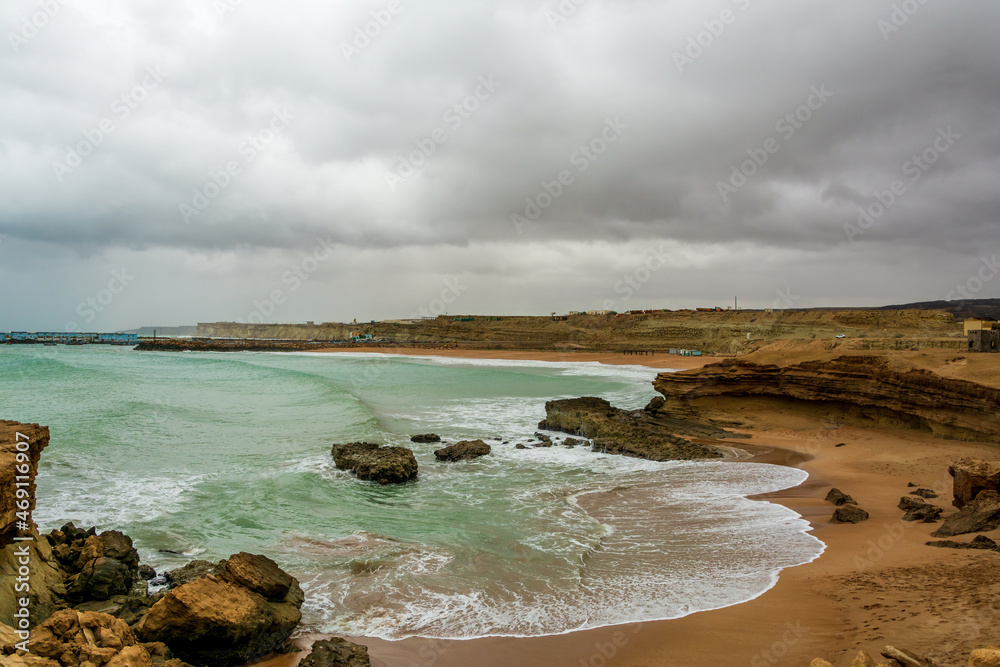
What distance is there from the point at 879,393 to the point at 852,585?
36.8 feet

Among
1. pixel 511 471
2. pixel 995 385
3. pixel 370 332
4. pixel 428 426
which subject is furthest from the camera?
pixel 370 332

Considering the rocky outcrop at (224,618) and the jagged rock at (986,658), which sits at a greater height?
the jagged rock at (986,658)

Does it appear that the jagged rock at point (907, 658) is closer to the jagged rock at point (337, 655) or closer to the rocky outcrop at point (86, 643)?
the jagged rock at point (337, 655)

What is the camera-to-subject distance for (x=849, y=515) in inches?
322

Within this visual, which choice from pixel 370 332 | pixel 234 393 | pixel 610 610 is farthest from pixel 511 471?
pixel 370 332

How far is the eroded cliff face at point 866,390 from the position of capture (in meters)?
12.2

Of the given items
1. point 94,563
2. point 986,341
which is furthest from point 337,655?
point 986,341

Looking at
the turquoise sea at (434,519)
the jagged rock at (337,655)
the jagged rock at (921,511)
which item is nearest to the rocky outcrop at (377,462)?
the turquoise sea at (434,519)

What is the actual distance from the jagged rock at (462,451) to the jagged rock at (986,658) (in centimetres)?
1134

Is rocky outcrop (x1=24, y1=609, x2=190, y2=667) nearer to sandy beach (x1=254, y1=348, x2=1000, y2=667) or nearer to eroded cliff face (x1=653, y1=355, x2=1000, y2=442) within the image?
sandy beach (x1=254, y1=348, x2=1000, y2=667)

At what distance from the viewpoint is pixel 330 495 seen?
1057 centimetres

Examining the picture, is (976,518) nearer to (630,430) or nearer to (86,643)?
(630,430)

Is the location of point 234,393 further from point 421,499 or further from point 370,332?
point 370,332

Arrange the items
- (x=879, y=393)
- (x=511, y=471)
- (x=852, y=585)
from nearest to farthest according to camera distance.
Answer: (x=852, y=585) < (x=511, y=471) < (x=879, y=393)
